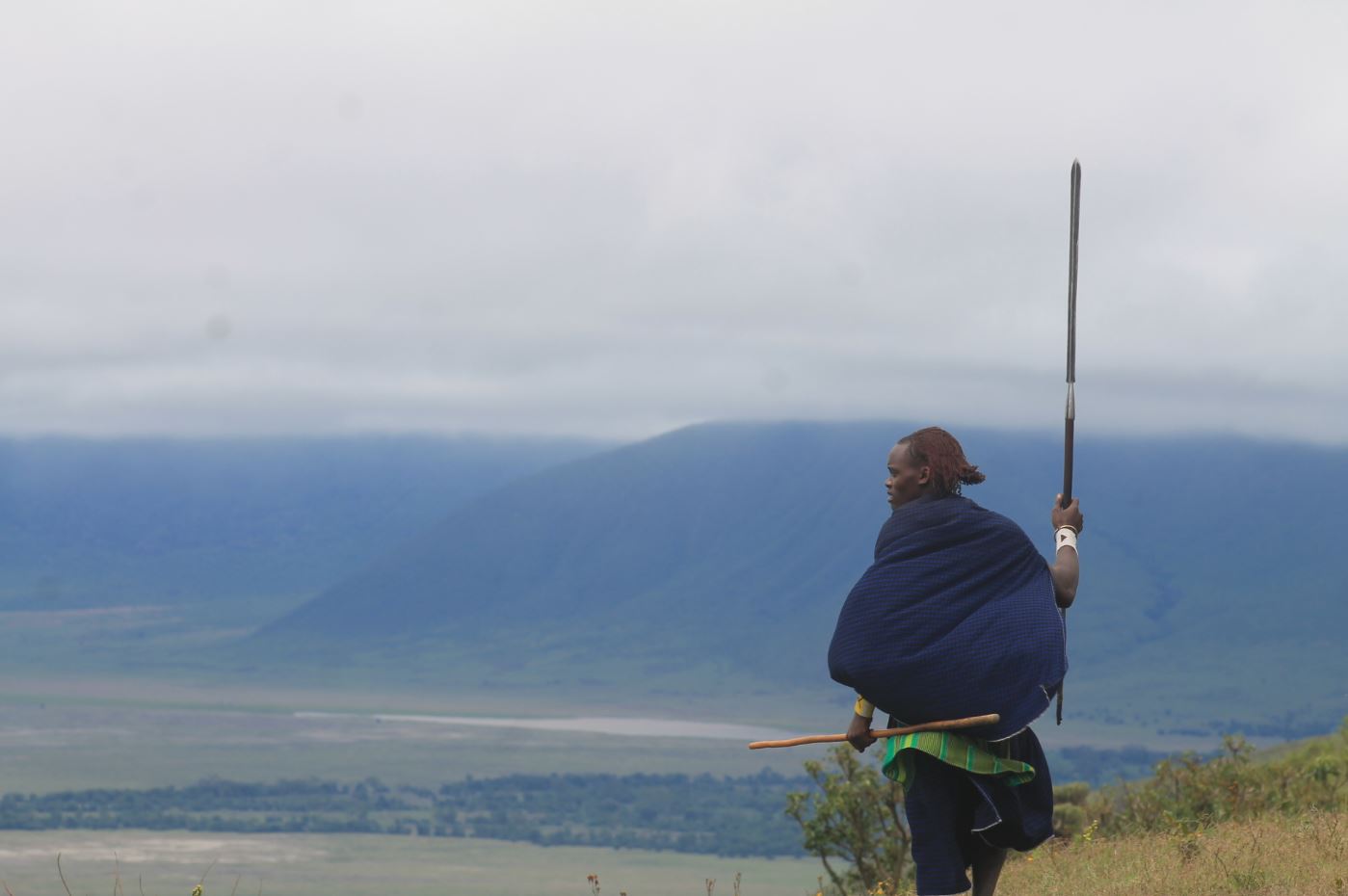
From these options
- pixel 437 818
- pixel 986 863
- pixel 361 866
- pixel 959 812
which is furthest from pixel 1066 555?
pixel 437 818

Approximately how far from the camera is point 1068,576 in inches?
337

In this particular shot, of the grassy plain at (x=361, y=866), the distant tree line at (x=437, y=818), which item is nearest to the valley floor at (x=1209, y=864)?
the grassy plain at (x=361, y=866)

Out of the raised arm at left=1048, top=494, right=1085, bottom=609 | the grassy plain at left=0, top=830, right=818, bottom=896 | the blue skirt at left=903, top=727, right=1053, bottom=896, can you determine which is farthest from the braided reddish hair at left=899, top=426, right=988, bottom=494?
the grassy plain at left=0, top=830, right=818, bottom=896

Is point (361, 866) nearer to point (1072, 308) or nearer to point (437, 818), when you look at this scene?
point (437, 818)

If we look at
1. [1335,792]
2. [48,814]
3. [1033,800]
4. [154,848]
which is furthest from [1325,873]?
[48,814]

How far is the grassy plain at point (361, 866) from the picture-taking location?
5197 inches

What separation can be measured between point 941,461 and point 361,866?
15240 cm

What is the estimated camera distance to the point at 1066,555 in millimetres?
8656

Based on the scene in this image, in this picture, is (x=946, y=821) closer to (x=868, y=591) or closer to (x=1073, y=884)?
(x=868, y=591)

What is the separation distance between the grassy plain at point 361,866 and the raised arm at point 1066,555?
111363 mm

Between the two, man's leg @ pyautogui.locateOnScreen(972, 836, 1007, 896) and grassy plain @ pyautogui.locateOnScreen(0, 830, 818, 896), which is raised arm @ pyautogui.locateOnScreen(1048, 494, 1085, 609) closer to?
man's leg @ pyautogui.locateOnScreen(972, 836, 1007, 896)

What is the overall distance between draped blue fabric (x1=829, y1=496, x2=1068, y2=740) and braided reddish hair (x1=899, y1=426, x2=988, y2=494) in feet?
0.49

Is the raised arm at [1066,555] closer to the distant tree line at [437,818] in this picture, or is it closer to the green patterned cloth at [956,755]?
the green patterned cloth at [956,755]

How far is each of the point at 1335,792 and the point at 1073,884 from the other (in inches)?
213
